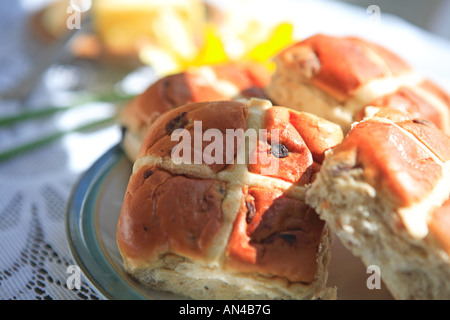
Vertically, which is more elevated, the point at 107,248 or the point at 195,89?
the point at 195,89

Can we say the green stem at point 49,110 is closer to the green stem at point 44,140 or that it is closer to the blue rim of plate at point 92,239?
the green stem at point 44,140

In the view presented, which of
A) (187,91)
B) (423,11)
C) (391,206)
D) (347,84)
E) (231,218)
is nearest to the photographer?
(391,206)

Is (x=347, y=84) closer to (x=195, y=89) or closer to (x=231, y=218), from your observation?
(x=195, y=89)

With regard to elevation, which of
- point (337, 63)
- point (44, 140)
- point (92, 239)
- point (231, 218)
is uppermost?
point (337, 63)

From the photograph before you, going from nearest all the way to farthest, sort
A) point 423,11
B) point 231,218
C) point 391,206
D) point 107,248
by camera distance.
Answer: point 391,206 < point 231,218 < point 107,248 < point 423,11

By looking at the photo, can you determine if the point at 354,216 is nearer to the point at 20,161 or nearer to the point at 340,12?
the point at 20,161

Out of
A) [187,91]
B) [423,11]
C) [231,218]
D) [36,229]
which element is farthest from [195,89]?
[423,11]

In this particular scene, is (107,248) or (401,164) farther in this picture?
(107,248)
